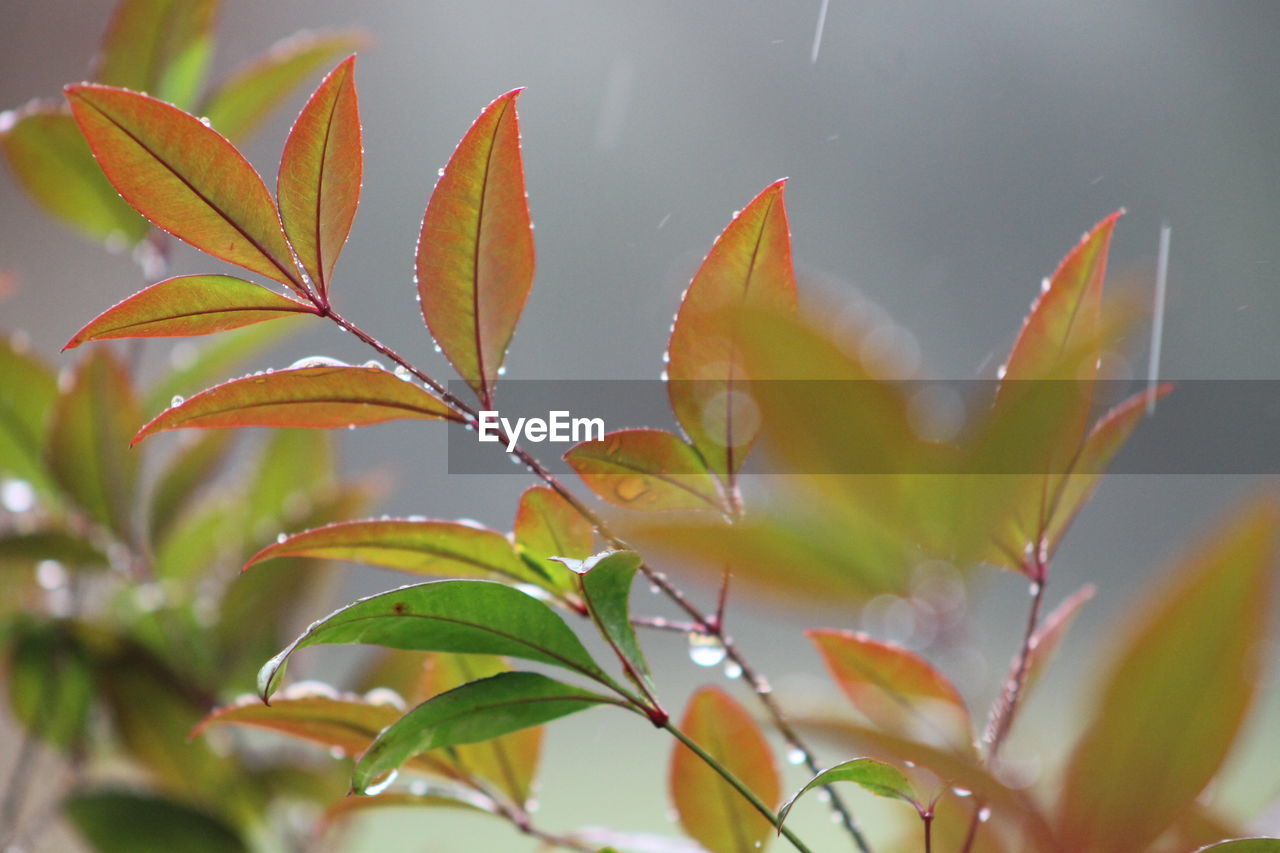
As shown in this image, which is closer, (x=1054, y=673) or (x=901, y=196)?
(x=1054, y=673)

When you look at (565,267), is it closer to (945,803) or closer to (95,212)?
(95,212)

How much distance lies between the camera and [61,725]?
623 millimetres

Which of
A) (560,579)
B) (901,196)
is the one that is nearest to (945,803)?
(560,579)

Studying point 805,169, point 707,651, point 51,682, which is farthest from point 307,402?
point 805,169

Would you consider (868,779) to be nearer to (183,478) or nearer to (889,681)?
(889,681)

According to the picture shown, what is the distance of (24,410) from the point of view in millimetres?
598

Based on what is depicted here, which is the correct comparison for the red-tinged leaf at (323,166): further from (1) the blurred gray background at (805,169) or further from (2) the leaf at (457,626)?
(1) the blurred gray background at (805,169)

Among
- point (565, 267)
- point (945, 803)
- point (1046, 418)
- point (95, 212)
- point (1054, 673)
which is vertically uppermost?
point (565, 267)

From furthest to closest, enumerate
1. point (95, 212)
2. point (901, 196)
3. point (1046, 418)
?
point (901, 196) < point (95, 212) < point (1046, 418)

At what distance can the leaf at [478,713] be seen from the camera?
231mm

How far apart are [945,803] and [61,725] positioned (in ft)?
1.95

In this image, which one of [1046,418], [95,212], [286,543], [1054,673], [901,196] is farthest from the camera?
[901,196]

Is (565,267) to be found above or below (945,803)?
above

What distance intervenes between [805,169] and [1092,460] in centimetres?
129
